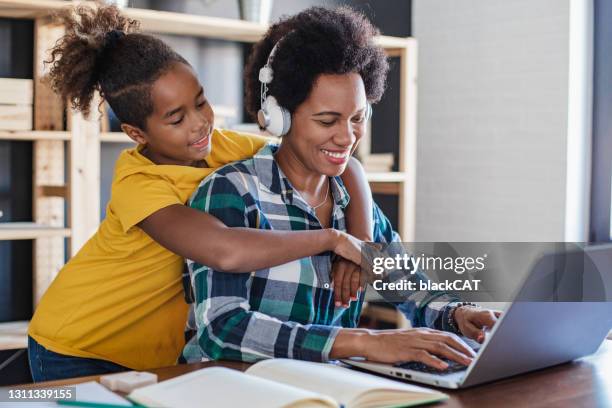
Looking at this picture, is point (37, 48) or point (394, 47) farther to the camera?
point (394, 47)

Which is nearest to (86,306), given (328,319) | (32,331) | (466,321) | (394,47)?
(32,331)

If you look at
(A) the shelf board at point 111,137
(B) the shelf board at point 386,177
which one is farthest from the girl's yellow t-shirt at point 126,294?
(B) the shelf board at point 386,177

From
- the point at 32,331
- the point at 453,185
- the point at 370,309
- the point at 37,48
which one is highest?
the point at 37,48

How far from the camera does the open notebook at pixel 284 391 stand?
1021 millimetres

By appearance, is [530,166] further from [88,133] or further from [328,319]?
[328,319]

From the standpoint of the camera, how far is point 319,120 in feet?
5.44

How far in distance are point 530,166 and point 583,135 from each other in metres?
0.25

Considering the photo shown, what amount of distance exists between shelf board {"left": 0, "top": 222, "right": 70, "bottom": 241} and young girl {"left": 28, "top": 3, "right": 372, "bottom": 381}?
3.12 ft

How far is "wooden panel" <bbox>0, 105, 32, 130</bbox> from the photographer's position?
2.76 m

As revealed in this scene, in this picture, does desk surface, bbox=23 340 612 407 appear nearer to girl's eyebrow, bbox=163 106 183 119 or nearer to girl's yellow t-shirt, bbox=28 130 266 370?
girl's yellow t-shirt, bbox=28 130 266 370

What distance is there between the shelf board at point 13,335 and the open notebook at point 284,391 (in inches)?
67.2

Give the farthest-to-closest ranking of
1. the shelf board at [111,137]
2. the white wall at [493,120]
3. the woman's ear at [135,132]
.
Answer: the white wall at [493,120] → the shelf board at [111,137] → the woman's ear at [135,132]

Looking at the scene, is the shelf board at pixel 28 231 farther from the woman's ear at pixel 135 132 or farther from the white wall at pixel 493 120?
the white wall at pixel 493 120

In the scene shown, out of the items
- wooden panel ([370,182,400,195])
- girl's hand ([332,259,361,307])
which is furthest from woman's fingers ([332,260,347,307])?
wooden panel ([370,182,400,195])
